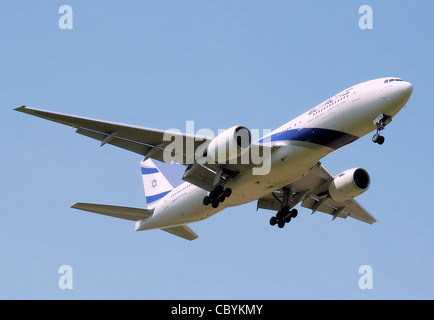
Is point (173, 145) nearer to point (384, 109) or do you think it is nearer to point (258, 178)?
point (258, 178)

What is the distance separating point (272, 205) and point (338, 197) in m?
3.71

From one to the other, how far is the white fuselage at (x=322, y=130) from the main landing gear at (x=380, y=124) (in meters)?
0.15

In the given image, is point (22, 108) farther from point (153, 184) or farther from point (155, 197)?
point (153, 184)

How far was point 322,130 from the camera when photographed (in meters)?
30.3

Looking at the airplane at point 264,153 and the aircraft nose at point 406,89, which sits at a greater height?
the aircraft nose at point 406,89

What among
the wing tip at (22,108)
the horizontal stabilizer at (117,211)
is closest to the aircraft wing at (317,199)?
the horizontal stabilizer at (117,211)

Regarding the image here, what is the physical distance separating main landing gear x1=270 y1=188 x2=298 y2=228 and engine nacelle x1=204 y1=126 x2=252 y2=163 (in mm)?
6146

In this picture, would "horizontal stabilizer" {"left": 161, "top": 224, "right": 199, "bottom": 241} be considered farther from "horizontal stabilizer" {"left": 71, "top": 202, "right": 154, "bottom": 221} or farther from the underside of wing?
the underside of wing

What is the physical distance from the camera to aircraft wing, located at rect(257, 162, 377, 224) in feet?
116

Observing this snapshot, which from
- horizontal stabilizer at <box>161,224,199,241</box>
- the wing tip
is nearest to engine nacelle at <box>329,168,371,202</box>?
horizontal stabilizer at <box>161,224,199,241</box>

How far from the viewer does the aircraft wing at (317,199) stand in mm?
35375

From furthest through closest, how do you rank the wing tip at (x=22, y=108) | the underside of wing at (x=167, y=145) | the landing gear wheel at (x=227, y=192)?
the landing gear wheel at (x=227, y=192)
the underside of wing at (x=167, y=145)
the wing tip at (x=22, y=108)

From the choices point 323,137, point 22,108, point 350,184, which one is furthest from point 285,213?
point 22,108

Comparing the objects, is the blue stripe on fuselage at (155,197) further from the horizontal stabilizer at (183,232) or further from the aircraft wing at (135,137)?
the aircraft wing at (135,137)
